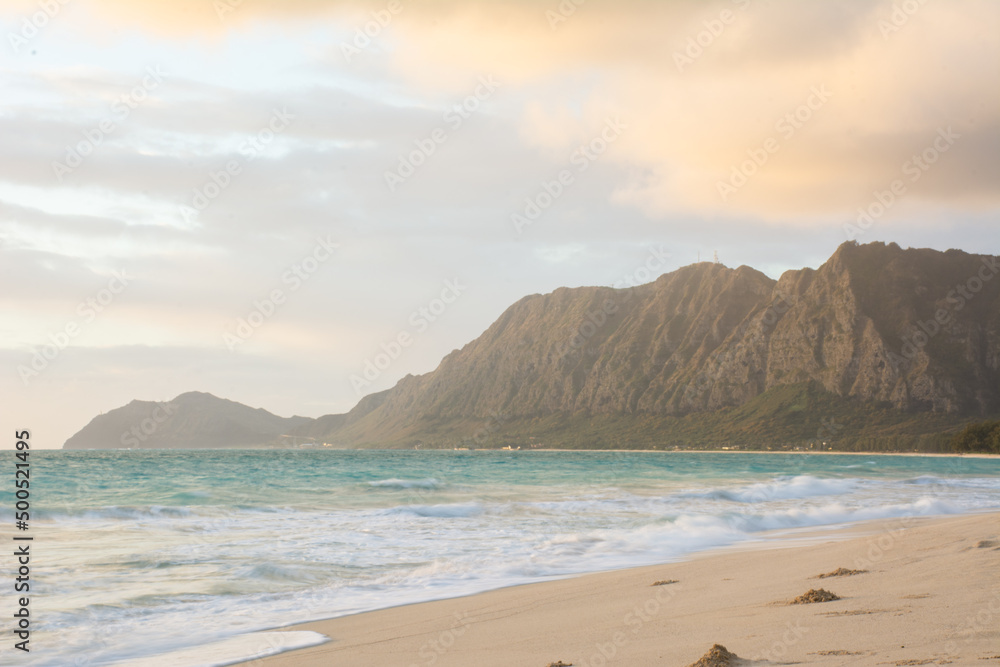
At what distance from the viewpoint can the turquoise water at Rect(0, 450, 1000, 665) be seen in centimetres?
1085

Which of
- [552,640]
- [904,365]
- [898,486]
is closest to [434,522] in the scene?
[552,640]

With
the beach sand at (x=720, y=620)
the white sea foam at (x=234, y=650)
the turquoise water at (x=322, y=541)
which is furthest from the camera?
the turquoise water at (x=322, y=541)

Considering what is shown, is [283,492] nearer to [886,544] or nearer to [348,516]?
[348,516]

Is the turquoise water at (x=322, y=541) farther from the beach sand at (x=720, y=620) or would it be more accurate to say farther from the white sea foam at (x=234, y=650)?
the beach sand at (x=720, y=620)

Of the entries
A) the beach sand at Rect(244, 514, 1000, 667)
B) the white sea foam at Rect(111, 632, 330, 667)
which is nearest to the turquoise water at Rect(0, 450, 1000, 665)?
the white sea foam at Rect(111, 632, 330, 667)

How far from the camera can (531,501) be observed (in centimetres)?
3083

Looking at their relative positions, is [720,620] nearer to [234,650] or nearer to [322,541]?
[234,650]

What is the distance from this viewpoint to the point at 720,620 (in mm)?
8562

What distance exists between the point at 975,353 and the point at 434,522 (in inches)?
7948

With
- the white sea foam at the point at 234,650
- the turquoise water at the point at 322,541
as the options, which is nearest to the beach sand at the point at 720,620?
the white sea foam at the point at 234,650

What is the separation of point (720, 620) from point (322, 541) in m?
12.2

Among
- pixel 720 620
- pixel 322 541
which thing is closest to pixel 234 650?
pixel 720 620

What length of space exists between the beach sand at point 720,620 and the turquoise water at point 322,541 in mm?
1886

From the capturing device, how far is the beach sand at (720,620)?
6.72m
